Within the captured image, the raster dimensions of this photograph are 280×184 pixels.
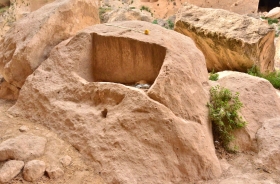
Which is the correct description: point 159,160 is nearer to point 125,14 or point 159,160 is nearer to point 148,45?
point 148,45

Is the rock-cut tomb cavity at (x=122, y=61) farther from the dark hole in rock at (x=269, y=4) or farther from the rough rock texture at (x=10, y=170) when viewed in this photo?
the dark hole in rock at (x=269, y=4)

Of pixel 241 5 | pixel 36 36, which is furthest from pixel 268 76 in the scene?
pixel 241 5

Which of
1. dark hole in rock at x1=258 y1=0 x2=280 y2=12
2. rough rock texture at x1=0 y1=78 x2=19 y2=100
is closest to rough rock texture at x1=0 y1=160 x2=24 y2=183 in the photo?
rough rock texture at x1=0 y1=78 x2=19 y2=100

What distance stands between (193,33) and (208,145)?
14.1ft

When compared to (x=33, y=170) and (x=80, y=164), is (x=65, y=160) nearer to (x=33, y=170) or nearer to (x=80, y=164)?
(x=80, y=164)

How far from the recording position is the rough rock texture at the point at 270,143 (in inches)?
118

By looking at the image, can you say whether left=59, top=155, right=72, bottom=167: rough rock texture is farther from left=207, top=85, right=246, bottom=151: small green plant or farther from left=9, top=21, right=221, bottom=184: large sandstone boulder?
left=207, top=85, right=246, bottom=151: small green plant

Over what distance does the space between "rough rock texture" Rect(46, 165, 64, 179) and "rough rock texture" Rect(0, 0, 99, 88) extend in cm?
170

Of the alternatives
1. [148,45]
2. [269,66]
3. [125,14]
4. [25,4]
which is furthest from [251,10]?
[148,45]

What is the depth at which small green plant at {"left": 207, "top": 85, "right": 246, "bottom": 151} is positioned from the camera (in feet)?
10.4

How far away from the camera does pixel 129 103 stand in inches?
113

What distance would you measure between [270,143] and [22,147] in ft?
8.75

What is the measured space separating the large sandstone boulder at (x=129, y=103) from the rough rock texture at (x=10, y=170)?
1.90ft

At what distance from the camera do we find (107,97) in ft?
10.0
